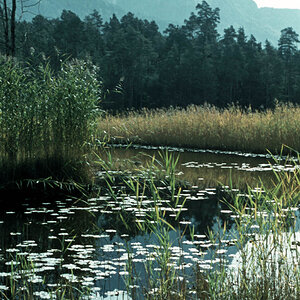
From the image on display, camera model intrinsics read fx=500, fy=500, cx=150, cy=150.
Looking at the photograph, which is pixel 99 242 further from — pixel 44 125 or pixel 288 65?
pixel 288 65

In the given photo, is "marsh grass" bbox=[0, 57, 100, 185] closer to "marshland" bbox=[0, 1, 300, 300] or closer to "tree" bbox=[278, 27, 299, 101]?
"marshland" bbox=[0, 1, 300, 300]

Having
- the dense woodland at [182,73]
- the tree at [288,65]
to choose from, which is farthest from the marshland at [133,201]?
the tree at [288,65]

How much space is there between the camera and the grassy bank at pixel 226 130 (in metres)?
13.2

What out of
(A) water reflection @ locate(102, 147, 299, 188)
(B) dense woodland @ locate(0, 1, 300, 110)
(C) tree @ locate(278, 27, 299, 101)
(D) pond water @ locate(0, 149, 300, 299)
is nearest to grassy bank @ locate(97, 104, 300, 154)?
(A) water reflection @ locate(102, 147, 299, 188)

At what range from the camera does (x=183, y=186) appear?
27.2 feet

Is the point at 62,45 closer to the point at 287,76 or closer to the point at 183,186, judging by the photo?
the point at 287,76

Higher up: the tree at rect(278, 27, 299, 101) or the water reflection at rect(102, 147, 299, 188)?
the tree at rect(278, 27, 299, 101)

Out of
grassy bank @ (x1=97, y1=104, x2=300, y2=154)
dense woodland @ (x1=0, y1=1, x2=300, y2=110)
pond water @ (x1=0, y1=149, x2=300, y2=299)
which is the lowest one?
pond water @ (x1=0, y1=149, x2=300, y2=299)

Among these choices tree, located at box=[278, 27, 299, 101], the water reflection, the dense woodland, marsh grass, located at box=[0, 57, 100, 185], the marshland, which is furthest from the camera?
tree, located at box=[278, 27, 299, 101]

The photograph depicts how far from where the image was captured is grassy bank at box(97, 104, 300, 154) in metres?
13.2

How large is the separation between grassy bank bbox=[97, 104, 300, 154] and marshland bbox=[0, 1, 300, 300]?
40 millimetres

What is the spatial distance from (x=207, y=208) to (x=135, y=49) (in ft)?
140

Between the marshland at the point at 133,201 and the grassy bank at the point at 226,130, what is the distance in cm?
4

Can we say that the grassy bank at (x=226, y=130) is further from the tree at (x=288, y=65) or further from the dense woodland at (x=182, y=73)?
the tree at (x=288, y=65)
